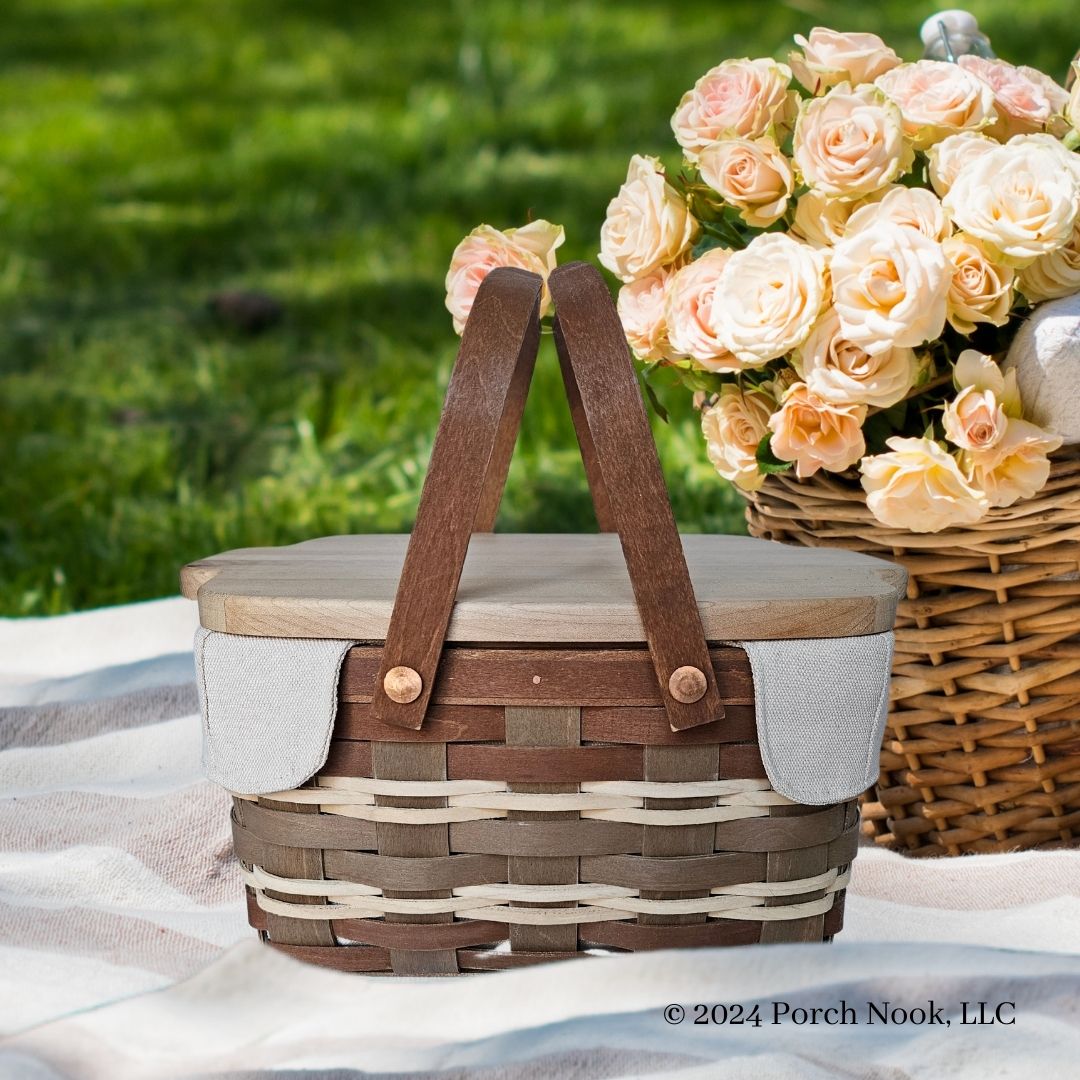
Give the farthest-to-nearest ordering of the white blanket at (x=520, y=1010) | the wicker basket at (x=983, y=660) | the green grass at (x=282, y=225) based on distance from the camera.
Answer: the green grass at (x=282, y=225)
the wicker basket at (x=983, y=660)
the white blanket at (x=520, y=1010)

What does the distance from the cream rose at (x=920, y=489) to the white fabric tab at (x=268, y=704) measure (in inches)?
16.0

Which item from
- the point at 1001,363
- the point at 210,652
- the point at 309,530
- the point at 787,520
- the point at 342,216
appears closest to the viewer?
the point at 210,652

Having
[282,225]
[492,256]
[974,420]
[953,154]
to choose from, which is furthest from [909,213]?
[282,225]

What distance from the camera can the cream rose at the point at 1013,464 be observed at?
103 cm

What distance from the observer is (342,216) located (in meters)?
3.44

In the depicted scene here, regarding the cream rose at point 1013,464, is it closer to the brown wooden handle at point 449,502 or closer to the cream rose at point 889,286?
the cream rose at point 889,286

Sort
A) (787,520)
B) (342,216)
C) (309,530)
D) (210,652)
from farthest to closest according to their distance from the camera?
1. (342,216)
2. (309,530)
3. (787,520)
4. (210,652)

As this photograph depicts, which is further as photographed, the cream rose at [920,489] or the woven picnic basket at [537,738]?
the cream rose at [920,489]

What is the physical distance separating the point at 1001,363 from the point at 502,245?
0.40 m

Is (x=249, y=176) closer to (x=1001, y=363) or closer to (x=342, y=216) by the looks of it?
(x=342, y=216)

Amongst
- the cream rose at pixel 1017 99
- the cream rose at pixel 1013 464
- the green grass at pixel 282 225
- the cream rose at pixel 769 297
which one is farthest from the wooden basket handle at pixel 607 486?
the green grass at pixel 282 225

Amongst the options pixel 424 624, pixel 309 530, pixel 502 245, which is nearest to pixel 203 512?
pixel 309 530

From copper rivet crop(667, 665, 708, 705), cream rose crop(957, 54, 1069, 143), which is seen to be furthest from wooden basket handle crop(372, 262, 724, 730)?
cream rose crop(957, 54, 1069, 143)

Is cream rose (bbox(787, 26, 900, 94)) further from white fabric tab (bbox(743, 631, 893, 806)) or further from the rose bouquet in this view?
white fabric tab (bbox(743, 631, 893, 806))
